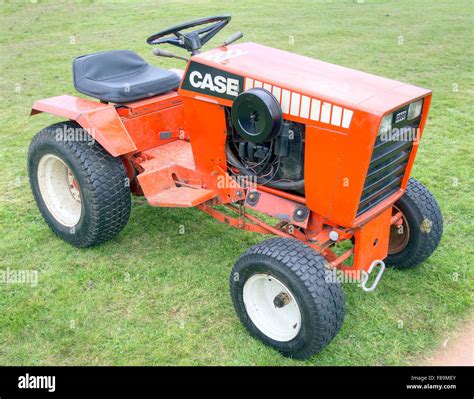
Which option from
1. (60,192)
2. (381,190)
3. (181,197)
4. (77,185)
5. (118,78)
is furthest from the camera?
(60,192)

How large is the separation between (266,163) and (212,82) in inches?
23.4

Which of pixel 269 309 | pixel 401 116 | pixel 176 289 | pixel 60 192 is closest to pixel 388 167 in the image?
pixel 401 116

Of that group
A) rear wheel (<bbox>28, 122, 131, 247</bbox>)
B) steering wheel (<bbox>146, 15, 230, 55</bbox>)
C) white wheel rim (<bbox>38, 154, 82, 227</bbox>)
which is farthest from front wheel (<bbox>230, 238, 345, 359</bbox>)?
white wheel rim (<bbox>38, 154, 82, 227</bbox>)

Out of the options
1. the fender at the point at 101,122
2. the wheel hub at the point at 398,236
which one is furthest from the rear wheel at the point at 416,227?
the fender at the point at 101,122

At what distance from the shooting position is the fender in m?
3.63

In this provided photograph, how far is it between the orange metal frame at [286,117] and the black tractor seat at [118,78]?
77 mm

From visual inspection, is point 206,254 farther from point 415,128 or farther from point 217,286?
point 415,128

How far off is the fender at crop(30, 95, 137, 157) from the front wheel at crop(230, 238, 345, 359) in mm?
1264

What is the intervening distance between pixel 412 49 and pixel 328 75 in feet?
24.9

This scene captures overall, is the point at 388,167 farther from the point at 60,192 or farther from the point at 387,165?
the point at 60,192

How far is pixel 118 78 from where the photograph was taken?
405 centimetres

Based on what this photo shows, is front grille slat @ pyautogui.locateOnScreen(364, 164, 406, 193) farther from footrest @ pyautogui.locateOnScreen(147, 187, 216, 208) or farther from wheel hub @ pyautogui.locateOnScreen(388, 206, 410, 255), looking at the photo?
footrest @ pyautogui.locateOnScreen(147, 187, 216, 208)

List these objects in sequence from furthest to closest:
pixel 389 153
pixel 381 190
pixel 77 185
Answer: pixel 77 185 → pixel 381 190 → pixel 389 153

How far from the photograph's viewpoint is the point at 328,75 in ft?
10.4
